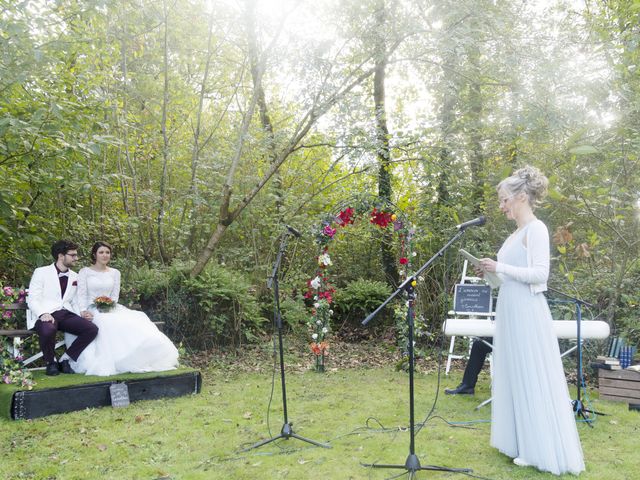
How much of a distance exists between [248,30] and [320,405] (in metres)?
5.01

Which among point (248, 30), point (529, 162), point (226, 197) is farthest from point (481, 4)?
point (226, 197)

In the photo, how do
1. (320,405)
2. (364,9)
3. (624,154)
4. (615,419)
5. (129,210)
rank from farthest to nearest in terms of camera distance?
(129,210) < (364,9) < (624,154) < (320,405) < (615,419)

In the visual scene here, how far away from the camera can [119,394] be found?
17.7 feet

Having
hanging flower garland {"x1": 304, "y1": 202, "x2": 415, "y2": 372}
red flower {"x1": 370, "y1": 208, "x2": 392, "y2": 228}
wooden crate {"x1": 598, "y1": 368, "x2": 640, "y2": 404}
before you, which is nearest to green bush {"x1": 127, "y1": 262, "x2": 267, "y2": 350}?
hanging flower garland {"x1": 304, "y1": 202, "x2": 415, "y2": 372}

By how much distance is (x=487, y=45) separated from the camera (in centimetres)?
721

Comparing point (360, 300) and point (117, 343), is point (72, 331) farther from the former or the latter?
point (360, 300)

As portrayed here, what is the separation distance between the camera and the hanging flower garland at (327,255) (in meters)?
7.25

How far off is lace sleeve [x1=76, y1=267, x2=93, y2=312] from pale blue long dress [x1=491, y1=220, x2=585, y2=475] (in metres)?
4.58

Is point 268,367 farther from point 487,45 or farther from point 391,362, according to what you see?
point 487,45

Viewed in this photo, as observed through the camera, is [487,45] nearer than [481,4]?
No

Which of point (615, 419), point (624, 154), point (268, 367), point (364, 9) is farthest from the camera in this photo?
point (268, 367)

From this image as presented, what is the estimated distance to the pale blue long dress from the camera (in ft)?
11.2

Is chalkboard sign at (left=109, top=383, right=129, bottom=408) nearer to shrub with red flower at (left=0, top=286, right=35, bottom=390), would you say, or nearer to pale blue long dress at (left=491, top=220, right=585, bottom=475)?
shrub with red flower at (left=0, top=286, right=35, bottom=390)

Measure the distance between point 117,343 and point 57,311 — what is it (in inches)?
29.1
